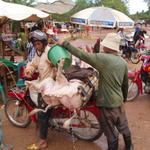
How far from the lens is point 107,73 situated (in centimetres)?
307

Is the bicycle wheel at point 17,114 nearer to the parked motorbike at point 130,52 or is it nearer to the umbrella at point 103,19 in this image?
the umbrella at point 103,19

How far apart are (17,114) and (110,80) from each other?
7.10 ft

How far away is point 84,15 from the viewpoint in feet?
27.1

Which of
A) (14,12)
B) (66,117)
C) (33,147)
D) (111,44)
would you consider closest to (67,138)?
(66,117)

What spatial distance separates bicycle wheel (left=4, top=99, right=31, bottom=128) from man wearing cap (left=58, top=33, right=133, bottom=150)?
164cm

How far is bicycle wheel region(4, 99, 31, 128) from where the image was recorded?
436 cm

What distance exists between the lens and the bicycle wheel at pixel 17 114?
4363 mm

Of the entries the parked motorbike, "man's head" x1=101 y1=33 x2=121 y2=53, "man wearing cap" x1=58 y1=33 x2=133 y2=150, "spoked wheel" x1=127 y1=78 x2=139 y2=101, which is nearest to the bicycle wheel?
"man wearing cap" x1=58 y1=33 x2=133 y2=150

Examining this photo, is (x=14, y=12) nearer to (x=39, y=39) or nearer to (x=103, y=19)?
(x=39, y=39)

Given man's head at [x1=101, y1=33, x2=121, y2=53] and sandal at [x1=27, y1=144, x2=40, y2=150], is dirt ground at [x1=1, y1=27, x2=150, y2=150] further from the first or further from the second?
man's head at [x1=101, y1=33, x2=121, y2=53]

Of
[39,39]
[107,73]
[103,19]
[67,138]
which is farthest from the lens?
[103,19]

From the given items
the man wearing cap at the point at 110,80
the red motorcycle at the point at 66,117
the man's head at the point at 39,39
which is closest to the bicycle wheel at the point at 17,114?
the red motorcycle at the point at 66,117

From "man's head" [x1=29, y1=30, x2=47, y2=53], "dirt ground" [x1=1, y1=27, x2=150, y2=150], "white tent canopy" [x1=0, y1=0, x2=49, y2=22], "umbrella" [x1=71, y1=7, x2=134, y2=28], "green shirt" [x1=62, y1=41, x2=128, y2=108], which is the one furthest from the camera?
"umbrella" [x1=71, y1=7, x2=134, y2=28]

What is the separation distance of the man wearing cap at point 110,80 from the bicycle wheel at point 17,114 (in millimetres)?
1638
